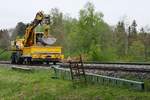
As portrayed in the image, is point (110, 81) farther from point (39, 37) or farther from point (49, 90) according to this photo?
point (39, 37)

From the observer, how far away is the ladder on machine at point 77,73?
739 inches

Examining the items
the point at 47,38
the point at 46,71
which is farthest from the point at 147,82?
the point at 47,38

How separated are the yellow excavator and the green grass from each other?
772 centimetres

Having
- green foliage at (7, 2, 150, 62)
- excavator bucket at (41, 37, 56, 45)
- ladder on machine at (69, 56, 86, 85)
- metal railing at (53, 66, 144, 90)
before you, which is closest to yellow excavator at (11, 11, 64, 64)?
excavator bucket at (41, 37, 56, 45)

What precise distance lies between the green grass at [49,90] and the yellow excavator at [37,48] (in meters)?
7.72

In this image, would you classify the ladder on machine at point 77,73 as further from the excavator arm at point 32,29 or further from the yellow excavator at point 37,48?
the excavator arm at point 32,29

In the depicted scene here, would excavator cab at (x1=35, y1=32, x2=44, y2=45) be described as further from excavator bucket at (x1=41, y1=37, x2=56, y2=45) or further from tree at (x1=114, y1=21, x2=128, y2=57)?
tree at (x1=114, y1=21, x2=128, y2=57)

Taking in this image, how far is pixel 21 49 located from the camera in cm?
3709

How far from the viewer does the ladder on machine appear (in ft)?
61.6

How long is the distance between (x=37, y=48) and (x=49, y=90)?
605 inches

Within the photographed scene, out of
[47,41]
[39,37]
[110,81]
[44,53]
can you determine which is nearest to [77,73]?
[110,81]

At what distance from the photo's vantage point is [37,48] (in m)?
33.8

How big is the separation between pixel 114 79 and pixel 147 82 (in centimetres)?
139

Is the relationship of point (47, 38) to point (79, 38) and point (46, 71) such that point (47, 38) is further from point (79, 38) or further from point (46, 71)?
point (79, 38)
